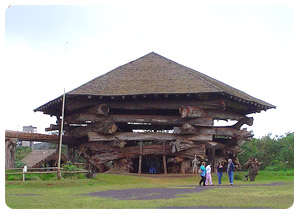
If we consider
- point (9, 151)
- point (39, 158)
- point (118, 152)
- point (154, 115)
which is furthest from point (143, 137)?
point (39, 158)

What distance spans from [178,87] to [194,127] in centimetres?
243

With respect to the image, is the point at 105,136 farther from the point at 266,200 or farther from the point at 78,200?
the point at 266,200

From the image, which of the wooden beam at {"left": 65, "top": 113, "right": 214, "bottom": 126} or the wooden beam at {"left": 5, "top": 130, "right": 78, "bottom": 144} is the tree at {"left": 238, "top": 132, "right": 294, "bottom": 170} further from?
the wooden beam at {"left": 5, "top": 130, "right": 78, "bottom": 144}

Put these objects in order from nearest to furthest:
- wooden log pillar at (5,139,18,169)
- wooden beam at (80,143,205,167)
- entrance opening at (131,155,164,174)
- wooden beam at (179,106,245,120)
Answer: wooden log pillar at (5,139,18,169) → wooden beam at (179,106,245,120) → wooden beam at (80,143,205,167) → entrance opening at (131,155,164,174)

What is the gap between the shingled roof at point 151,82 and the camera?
22.1m

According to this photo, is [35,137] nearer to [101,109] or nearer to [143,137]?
[101,109]

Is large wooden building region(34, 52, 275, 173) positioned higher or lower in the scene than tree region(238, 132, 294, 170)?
higher

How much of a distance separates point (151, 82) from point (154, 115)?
6.44ft

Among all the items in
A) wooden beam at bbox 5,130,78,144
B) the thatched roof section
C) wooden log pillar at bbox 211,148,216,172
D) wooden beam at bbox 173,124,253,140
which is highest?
wooden beam at bbox 173,124,253,140

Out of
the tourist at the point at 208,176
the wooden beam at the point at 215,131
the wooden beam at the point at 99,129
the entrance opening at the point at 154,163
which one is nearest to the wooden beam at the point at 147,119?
the wooden beam at the point at 99,129

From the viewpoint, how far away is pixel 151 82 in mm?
23688

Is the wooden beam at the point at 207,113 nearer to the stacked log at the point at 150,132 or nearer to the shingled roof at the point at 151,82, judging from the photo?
the stacked log at the point at 150,132

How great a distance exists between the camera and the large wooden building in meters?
22.4

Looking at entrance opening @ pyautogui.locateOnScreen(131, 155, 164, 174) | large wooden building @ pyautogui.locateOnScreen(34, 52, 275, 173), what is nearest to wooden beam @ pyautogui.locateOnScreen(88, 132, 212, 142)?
large wooden building @ pyautogui.locateOnScreen(34, 52, 275, 173)
